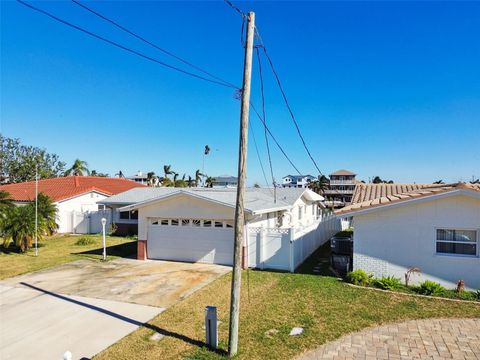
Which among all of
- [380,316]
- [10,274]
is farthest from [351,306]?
[10,274]

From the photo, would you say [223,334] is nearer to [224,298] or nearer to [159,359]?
[159,359]

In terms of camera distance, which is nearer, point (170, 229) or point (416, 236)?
point (416, 236)

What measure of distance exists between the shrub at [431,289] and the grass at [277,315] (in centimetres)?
63

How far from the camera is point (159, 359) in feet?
22.1

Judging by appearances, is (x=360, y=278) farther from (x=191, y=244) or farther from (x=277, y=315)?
(x=191, y=244)

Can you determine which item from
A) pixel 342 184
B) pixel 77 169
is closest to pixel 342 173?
pixel 342 184

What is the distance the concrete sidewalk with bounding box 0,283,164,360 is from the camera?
720 centimetres

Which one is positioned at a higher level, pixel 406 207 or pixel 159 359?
pixel 406 207

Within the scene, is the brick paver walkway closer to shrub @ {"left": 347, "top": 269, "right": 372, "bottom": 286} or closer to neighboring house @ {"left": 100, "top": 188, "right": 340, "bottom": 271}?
shrub @ {"left": 347, "top": 269, "right": 372, "bottom": 286}

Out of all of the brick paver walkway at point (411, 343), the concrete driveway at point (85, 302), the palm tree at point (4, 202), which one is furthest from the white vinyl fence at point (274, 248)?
the palm tree at point (4, 202)

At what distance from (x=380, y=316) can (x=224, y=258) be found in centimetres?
767

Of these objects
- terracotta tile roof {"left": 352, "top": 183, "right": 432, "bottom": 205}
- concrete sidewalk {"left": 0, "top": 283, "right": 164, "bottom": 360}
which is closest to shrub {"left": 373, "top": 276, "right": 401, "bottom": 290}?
terracotta tile roof {"left": 352, "top": 183, "right": 432, "bottom": 205}

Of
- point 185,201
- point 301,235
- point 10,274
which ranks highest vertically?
point 185,201

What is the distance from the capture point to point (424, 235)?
38.2 ft
